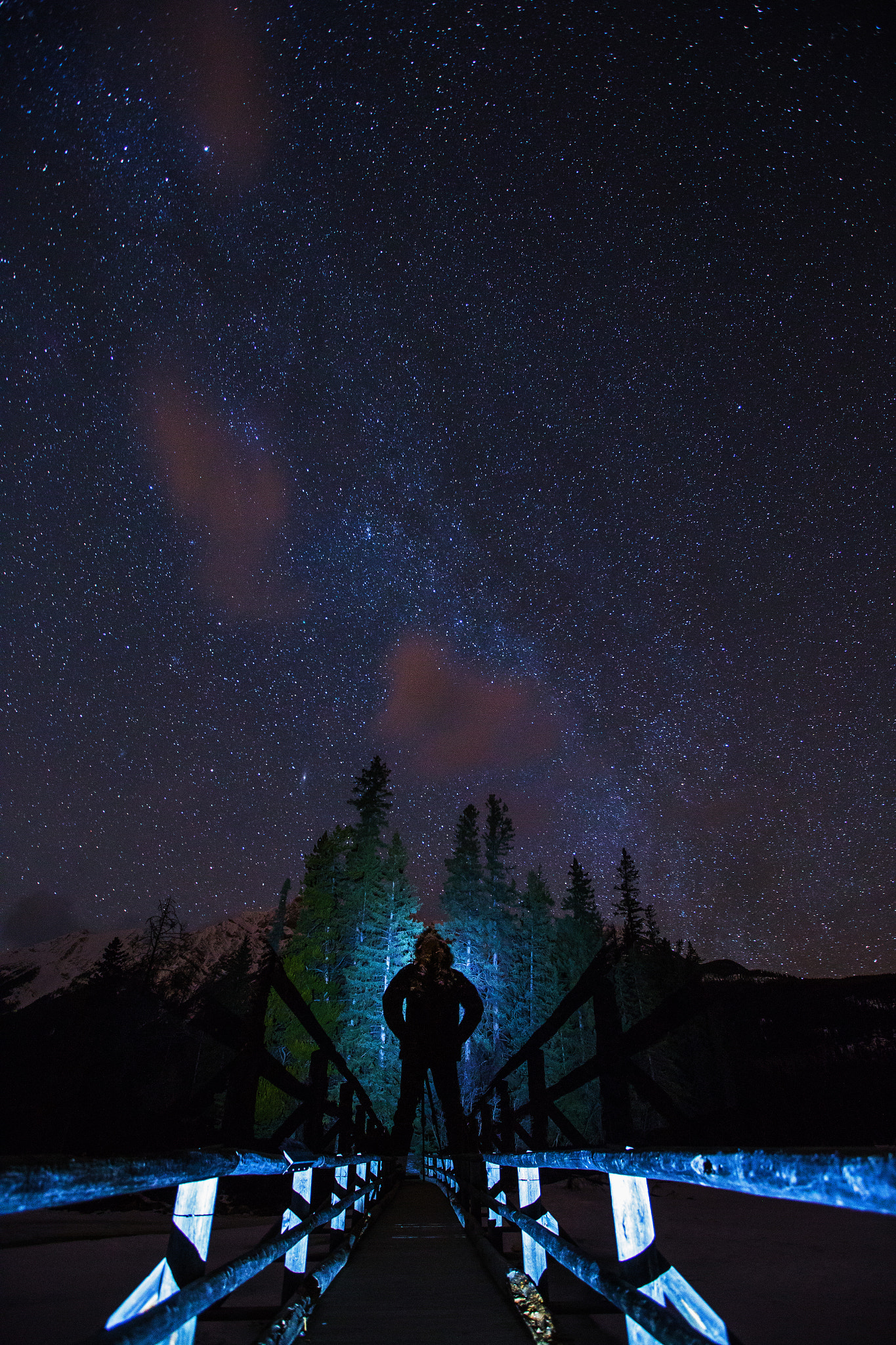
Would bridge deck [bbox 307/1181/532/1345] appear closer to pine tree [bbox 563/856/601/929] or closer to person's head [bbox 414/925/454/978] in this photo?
person's head [bbox 414/925/454/978]

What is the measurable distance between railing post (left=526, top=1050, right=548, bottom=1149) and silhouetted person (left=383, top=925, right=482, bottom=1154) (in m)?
4.44

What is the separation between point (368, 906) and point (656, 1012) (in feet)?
53.8

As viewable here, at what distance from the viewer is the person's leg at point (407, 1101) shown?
14.3 metres

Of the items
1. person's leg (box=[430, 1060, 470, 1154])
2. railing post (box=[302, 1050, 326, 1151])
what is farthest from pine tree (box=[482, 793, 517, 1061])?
railing post (box=[302, 1050, 326, 1151])

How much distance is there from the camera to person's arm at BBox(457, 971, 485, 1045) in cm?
1719

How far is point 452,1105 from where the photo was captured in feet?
42.1

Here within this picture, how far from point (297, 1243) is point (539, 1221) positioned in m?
1.30

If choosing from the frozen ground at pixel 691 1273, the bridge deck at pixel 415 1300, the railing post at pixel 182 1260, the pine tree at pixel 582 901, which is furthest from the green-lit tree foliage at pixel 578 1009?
the railing post at pixel 182 1260

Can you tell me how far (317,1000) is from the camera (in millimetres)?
29484

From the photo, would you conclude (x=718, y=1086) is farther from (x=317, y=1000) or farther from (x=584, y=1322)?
(x=584, y=1322)

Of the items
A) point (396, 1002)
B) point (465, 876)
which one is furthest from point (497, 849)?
point (396, 1002)

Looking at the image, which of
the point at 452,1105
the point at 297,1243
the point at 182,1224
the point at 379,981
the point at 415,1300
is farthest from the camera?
the point at 379,981

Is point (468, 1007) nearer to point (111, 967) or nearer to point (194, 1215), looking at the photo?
point (194, 1215)

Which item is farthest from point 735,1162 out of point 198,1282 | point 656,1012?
point 656,1012
